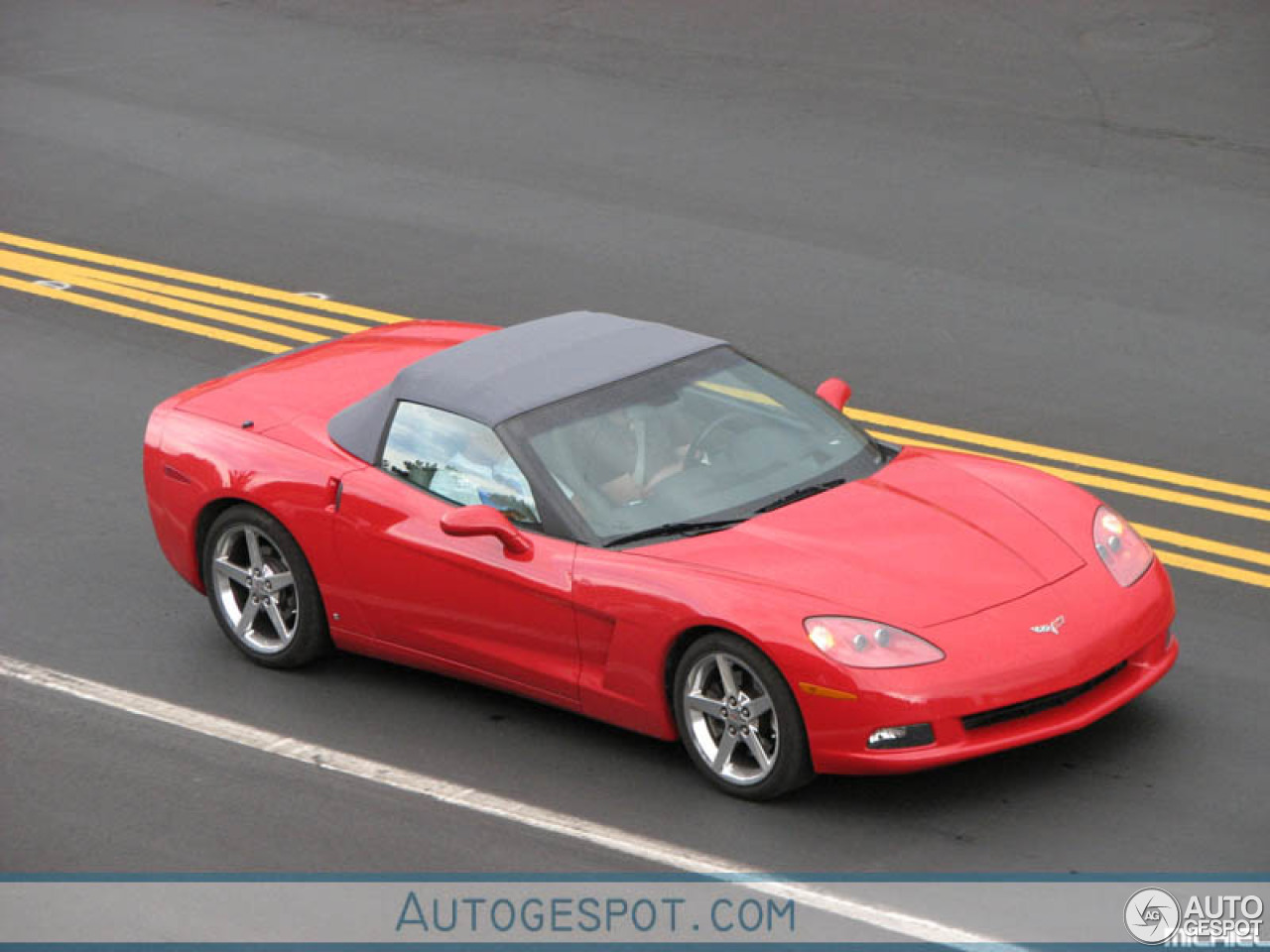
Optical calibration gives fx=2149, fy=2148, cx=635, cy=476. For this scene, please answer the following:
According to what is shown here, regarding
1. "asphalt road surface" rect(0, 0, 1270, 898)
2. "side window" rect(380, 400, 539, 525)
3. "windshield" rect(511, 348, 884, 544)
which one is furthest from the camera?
"side window" rect(380, 400, 539, 525)

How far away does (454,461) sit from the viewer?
8500mm

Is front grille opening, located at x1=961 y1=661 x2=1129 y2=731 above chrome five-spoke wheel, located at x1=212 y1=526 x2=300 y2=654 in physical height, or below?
above

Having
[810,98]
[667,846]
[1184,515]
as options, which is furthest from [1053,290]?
[667,846]

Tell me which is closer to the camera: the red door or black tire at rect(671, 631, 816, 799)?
black tire at rect(671, 631, 816, 799)

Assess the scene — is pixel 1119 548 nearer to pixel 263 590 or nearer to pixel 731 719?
pixel 731 719

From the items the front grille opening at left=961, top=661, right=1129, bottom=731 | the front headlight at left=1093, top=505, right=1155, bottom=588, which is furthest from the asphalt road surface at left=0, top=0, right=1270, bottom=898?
the front headlight at left=1093, top=505, right=1155, bottom=588

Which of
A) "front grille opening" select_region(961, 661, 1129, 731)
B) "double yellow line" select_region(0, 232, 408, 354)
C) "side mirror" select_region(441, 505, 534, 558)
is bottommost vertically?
"double yellow line" select_region(0, 232, 408, 354)

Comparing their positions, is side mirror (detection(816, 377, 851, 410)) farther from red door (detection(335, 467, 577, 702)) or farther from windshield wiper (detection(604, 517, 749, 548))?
red door (detection(335, 467, 577, 702))

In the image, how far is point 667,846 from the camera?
24.1ft

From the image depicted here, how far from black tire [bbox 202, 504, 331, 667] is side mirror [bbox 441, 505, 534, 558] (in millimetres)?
1150

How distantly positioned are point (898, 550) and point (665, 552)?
2.78 feet

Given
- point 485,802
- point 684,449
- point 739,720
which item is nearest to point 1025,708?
point 739,720

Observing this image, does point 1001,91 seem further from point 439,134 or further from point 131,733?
point 131,733

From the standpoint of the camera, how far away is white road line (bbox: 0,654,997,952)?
→ 6.79 metres
